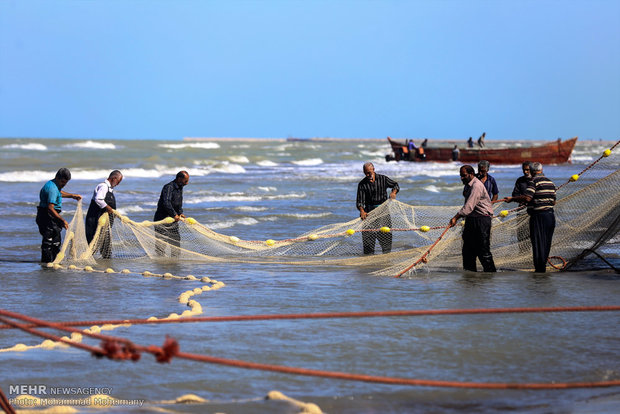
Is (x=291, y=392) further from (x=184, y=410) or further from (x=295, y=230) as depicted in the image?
(x=295, y=230)

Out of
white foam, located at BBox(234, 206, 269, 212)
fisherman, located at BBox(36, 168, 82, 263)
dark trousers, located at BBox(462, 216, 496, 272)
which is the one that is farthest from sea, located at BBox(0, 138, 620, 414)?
white foam, located at BBox(234, 206, 269, 212)

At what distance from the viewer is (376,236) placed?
1047 centimetres

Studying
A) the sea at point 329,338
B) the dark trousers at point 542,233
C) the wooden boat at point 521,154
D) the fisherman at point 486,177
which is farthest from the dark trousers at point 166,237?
the wooden boat at point 521,154

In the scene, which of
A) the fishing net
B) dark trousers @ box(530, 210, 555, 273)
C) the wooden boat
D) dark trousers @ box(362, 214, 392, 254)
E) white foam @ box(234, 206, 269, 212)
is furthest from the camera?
the wooden boat

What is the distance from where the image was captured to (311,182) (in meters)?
32.9

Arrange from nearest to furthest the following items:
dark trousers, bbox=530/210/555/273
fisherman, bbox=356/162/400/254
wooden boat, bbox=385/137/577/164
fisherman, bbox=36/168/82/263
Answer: dark trousers, bbox=530/210/555/273, fisherman, bbox=36/168/82/263, fisherman, bbox=356/162/400/254, wooden boat, bbox=385/137/577/164

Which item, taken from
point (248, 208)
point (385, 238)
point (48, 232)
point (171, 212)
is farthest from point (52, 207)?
point (248, 208)

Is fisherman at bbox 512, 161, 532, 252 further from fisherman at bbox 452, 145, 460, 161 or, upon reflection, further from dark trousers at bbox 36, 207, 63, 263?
fisherman at bbox 452, 145, 460, 161

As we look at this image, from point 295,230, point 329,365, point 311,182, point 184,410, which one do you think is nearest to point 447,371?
point 329,365

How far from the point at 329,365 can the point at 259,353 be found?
0.58 m

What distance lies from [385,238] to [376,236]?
14 centimetres

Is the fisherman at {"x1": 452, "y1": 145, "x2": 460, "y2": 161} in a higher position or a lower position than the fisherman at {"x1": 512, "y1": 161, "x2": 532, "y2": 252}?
higher

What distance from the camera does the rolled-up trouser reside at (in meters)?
10.3

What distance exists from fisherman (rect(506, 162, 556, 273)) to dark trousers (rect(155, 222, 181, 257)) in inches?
177
